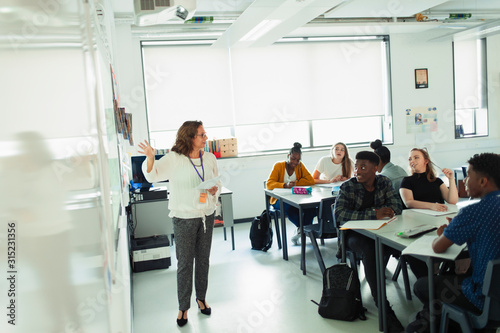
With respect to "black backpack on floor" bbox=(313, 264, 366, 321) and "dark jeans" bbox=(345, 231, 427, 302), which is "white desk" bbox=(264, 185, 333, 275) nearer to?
"dark jeans" bbox=(345, 231, 427, 302)

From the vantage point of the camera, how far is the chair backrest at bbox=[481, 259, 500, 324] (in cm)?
201

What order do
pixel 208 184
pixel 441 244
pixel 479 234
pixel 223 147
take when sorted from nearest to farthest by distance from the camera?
pixel 479 234 → pixel 441 244 → pixel 208 184 → pixel 223 147

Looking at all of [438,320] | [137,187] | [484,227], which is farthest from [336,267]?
[137,187]

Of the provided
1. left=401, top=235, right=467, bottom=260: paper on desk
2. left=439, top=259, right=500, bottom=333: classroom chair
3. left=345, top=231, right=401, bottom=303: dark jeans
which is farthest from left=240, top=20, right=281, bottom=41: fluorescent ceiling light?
left=439, top=259, right=500, bottom=333: classroom chair

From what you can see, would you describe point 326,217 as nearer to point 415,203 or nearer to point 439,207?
point 415,203

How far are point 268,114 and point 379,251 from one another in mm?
4385

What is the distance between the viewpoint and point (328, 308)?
3211 mm

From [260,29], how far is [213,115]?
6.36 ft

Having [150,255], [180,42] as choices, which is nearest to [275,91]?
[180,42]

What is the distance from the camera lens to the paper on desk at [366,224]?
3035 millimetres

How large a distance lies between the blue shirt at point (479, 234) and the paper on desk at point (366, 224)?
785 millimetres

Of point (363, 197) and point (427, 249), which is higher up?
point (363, 197)

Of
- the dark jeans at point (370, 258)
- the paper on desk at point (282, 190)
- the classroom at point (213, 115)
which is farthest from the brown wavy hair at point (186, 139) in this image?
the paper on desk at point (282, 190)

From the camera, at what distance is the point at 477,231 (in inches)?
85.0
